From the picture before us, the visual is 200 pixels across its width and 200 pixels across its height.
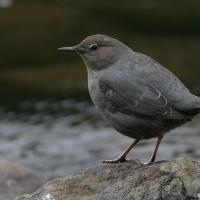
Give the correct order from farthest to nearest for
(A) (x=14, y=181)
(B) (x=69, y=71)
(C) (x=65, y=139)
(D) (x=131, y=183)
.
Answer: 1. (B) (x=69, y=71)
2. (C) (x=65, y=139)
3. (A) (x=14, y=181)
4. (D) (x=131, y=183)

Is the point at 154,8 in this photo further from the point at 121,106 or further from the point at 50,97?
the point at 121,106

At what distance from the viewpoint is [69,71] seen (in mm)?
10664

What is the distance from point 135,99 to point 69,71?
562cm

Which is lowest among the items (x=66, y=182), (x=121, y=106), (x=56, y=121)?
(x=56, y=121)

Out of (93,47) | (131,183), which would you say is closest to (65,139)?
(93,47)

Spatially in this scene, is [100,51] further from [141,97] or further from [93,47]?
[141,97]

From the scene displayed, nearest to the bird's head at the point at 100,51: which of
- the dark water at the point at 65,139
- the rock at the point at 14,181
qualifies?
the rock at the point at 14,181

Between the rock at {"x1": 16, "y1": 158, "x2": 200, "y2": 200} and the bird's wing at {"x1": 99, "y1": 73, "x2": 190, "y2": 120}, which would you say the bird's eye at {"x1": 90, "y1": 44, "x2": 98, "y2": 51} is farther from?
the rock at {"x1": 16, "y1": 158, "x2": 200, "y2": 200}

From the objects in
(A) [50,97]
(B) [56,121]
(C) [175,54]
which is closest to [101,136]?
(B) [56,121]

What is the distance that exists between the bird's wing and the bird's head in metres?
0.21

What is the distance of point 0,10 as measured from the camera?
12953 mm

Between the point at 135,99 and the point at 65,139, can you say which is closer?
the point at 135,99

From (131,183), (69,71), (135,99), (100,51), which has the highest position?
(100,51)

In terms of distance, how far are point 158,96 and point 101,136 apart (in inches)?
154
